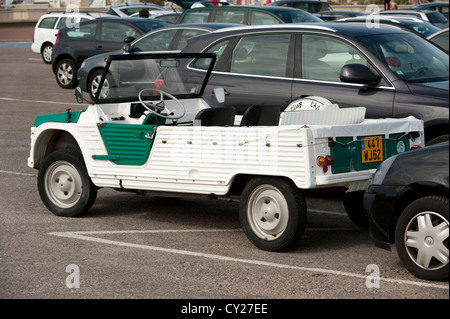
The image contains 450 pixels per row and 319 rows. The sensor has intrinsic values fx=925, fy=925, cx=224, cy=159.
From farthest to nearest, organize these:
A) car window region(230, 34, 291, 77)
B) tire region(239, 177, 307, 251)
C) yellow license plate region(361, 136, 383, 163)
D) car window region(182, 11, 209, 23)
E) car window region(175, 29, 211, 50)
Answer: car window region(182, 11, 209, 23) < car window region(175, 29, 211, 50) < car window region(230, 34, 291, 77) < yellow license plate region(361, 136, 383, 163) < tire region(239, 177, 307, 251)

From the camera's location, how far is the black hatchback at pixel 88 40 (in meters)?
20.8

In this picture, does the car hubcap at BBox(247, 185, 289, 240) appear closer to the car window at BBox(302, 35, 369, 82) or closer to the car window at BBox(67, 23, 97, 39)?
the car window at BBox(302, 35, 369, 82)

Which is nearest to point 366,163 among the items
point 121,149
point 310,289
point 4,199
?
point 310,289

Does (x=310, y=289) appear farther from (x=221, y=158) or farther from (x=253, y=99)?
(x=253, y=99)

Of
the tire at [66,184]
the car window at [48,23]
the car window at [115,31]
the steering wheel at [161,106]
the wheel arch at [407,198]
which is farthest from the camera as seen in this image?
the car window at [48,23]

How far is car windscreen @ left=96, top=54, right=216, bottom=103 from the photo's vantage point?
28.9 feet

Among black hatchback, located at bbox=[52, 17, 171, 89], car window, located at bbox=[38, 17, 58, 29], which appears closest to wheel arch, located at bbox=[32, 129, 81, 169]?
black hatchback, located at bbox=[52, 17, 171, 89]

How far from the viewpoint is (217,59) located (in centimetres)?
1062

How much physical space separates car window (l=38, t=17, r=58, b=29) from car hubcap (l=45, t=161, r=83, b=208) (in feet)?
60.3

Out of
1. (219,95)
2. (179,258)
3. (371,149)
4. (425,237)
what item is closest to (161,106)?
A: (219,95)

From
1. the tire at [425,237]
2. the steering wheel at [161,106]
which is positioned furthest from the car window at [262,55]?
the tire at [425,237]

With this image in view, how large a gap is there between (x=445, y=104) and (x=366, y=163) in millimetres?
1859

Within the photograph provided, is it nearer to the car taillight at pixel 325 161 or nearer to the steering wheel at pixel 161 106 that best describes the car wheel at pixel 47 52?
the steering wheel at pixel 161 106

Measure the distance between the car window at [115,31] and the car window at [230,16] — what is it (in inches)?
88.6
